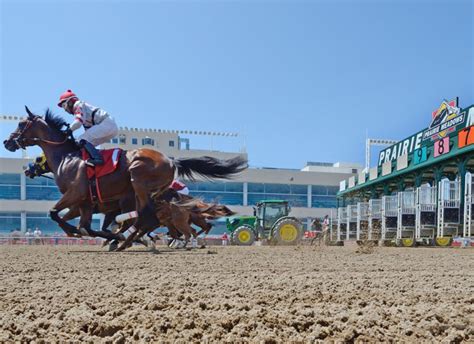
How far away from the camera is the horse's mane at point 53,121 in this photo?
362 inches

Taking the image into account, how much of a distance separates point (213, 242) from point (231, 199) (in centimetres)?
2183

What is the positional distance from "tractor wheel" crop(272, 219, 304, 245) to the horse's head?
405 inches

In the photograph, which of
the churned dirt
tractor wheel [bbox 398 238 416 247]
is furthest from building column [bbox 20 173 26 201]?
the churned dirt

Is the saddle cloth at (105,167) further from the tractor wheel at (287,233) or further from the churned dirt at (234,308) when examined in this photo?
Answer: the tractor wheel at (287,233)

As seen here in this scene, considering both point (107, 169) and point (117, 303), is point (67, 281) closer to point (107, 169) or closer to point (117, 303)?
point (117, 303)

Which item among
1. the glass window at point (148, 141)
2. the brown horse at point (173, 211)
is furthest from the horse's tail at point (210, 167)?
the glass window at point (148, 141)

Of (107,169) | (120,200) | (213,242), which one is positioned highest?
(107,169)

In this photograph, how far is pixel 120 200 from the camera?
8797 mm

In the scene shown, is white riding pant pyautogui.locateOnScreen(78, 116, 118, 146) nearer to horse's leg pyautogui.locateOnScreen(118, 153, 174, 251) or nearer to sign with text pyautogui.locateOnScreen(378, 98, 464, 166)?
horse's leg pyautogui.locateOnScreen(118, 153, 174, 251)

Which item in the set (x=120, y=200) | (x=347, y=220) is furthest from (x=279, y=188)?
(x=120, y=200)

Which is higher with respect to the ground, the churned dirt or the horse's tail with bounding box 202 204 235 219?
the horse's tail with bounding box 202 204 235 219

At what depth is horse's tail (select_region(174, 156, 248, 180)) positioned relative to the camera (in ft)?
31.9

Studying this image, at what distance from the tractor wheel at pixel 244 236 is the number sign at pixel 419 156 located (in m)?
7.55

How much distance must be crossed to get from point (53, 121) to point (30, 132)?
0.47 m
